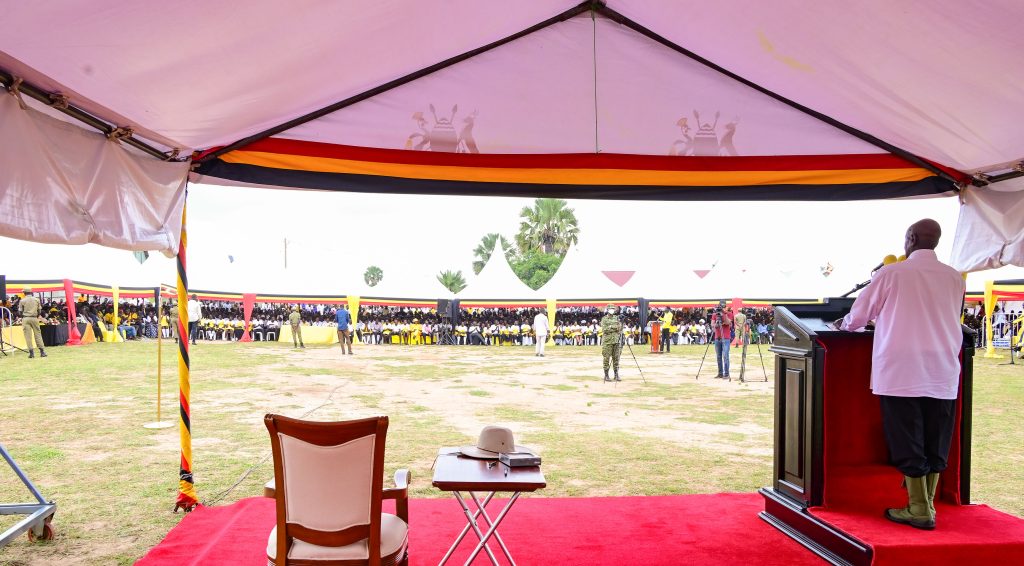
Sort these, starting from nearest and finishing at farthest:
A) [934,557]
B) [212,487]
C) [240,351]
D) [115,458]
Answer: [934,557] → [212,487] → [115,458] → [240,351]

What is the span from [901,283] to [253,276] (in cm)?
2440

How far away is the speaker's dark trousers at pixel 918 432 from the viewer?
11.4ft

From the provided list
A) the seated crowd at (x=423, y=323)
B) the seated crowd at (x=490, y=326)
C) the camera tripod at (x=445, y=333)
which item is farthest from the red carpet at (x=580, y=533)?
the camera tripod at (x=445, y=333)

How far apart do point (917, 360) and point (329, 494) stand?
9.96ft

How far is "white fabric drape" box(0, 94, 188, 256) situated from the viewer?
8.16ft

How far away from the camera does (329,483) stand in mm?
2611

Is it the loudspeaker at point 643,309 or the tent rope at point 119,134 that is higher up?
the tent rope at point 119,134

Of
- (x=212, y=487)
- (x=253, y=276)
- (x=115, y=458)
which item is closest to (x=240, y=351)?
(x=253, y=276)

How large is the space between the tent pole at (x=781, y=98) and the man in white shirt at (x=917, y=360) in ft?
3.20

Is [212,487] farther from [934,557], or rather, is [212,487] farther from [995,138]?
[995,138]

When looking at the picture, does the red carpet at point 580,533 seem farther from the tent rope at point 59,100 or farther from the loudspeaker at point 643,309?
the loudspeaker at point 643,309

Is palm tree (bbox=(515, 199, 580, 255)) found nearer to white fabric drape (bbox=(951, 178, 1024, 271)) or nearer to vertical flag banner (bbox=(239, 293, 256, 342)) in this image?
vertical flag banner (bbox=(239, 293, 256, 342))

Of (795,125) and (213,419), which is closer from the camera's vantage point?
(795,125)

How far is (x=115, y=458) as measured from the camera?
20.7ft
